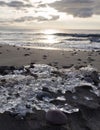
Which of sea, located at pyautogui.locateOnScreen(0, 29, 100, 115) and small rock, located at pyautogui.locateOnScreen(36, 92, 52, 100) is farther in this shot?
small rock, located at pyautogui.locateOnScreen(36, 92, 52, 100)

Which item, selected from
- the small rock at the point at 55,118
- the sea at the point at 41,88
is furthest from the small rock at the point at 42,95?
the small rock at the point at 55,118

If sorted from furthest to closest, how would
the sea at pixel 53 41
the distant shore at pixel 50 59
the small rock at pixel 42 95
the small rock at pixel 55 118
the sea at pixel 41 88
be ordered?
the sea at pixel 53 41, the distant shore at pixel 50 59, the small rock at pixel 42 95, the sea at pixel 41 88, the small rock at pixel 55 118

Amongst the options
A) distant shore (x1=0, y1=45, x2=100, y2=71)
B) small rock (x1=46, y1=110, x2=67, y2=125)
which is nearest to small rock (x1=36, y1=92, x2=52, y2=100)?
small rock (x1=46, y1=110, x2=67, y2=125)

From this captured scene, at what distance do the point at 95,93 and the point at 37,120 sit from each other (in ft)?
6.74

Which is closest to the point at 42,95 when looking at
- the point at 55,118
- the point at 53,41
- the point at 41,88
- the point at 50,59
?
the point at 41,88

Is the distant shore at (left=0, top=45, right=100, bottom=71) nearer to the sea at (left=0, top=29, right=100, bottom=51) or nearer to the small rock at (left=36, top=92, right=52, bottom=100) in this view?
the small rock at (left=36, top=92, right=52, bottom=100)

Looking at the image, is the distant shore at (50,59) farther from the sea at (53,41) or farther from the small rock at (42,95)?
the sea at (53,41)

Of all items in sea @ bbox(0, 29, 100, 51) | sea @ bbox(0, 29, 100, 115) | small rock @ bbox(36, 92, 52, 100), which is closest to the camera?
sea @ bbox(0, 29, 100, 115)

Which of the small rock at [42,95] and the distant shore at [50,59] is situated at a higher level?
the small rock at [42,95]

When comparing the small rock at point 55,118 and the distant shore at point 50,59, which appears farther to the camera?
the distant shore at point 50,59

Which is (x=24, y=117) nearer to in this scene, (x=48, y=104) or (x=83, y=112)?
(x=48, y=104)

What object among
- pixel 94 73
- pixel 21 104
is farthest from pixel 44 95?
pixel 94 73

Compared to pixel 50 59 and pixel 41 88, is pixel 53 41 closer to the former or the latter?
pixel 50 59

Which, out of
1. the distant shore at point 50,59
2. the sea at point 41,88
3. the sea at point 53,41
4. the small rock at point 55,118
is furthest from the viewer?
the sea at point 53,41
